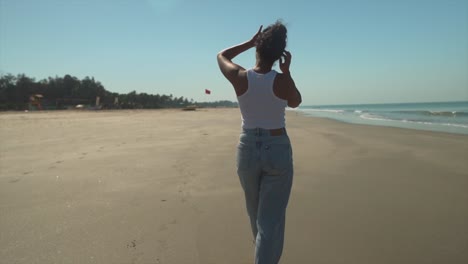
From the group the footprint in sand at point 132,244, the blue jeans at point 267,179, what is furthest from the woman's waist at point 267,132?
the footprint in sand at point 132,244

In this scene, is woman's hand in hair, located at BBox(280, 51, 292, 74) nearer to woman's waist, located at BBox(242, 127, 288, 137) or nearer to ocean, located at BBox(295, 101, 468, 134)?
woman's waist, located at BBox(242, 127, 288, 137)

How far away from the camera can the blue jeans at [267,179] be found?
1.77 metres

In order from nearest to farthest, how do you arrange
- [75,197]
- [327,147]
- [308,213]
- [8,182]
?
1. [308,213]
2. [75,197]
3. [8,182]
4. [327,147]

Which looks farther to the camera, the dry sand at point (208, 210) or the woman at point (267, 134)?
the dry sand at point (208, 210)

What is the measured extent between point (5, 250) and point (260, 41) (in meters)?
2.48

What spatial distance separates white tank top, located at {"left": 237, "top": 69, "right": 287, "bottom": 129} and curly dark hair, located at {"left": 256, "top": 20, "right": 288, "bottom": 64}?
0.11 meters

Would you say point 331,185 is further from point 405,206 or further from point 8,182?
point 8,182

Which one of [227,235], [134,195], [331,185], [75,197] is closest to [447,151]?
Answer: [331,185]

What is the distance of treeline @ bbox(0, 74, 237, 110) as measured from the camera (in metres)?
52.1

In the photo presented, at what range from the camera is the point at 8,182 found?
407cm

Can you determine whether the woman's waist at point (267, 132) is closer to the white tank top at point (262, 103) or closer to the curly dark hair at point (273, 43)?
the white tank top at point (262, 103)

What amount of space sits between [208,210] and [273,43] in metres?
2.01

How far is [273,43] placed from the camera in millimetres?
1791

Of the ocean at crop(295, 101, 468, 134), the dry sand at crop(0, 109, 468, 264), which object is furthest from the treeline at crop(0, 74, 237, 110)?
the dry sand at crop(0, 109, 468, 264)
